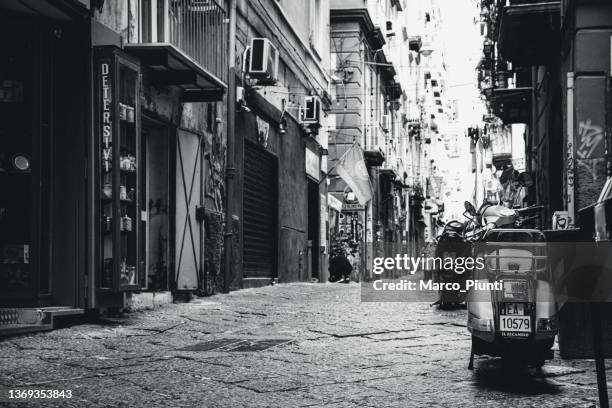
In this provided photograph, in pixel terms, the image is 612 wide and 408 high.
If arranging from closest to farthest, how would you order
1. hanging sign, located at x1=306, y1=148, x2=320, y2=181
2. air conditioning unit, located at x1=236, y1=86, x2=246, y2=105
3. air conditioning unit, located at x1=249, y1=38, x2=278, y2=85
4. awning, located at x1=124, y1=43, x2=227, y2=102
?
1. awning, located at x1=124, y1=43, x2=227, y2=102
2. air conditioning unit, located at x1=236, y1=86, x2=246, y2=105
3. air conditioning unit, located at x1=249, y1=38, x2=278, y2=85
4. hanging sign, located at x1=306, y1=148, x2=320, y2=181

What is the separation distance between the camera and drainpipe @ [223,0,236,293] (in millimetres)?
14461

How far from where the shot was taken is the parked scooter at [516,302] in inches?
220

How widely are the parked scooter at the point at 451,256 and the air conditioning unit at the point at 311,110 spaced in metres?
9.73

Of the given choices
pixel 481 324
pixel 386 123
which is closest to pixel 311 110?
pixel 481 324

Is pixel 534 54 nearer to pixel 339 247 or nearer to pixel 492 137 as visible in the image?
pixel 339 247

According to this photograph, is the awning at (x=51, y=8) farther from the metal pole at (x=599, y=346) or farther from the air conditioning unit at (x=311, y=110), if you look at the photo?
the air conditioning unit at (x=311, y=110)

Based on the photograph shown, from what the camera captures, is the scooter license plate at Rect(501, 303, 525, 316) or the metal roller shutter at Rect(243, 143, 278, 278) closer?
the scooter license plate at Rect(501, 303, 525, 316)

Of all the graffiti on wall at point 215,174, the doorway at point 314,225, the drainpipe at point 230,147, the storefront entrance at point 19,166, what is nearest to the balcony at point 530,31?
the drainpipe at point 230,147

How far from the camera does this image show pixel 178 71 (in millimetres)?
10969

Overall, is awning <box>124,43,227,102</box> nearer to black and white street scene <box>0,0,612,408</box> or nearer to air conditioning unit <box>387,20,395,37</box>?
black and white street scene <box>0,0,612,408</box>

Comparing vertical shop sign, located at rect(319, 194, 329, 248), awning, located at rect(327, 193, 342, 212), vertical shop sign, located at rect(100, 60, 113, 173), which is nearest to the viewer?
vertical shop sign, located at rect(100, 60, 113, 173)

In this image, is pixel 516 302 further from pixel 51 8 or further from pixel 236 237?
pixel 236 237

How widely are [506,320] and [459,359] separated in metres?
1.28

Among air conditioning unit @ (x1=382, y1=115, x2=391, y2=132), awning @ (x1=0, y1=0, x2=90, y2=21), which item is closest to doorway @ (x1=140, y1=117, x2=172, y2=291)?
awning @ (x1=0, y1=0, x2=90, y2=21)
